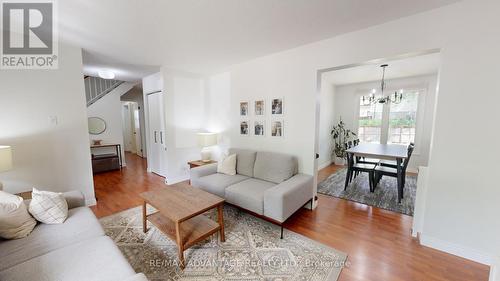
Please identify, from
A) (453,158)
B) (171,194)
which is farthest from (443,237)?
(171,194)

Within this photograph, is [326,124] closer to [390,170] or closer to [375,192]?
[390,170]

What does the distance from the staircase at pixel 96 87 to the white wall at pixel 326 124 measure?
568 centimetres

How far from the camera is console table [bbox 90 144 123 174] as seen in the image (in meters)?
4.89

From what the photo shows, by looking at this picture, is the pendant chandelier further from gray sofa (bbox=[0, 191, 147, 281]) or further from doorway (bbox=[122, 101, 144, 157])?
doorway (bbox=[122, 101, 144, 157])

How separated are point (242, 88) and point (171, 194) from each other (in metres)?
2.32

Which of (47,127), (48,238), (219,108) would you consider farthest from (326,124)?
(47,127)

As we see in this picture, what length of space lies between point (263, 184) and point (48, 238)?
2.24m

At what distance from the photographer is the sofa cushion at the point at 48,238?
4.48ft

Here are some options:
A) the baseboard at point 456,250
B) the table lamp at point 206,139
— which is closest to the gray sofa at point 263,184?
the table lamp at point 206,139

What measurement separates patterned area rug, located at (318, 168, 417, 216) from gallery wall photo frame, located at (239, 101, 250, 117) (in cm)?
205

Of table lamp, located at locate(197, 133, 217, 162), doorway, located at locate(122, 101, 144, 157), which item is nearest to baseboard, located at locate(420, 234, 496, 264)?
table lamp, located at locate(197, 133, 217, 162)

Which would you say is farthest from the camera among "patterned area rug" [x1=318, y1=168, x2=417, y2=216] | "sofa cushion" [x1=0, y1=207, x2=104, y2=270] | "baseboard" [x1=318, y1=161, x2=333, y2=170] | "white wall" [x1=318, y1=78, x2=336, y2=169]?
Result: "baseboard" [x1=318, y1=161, x2=333, y2=170]

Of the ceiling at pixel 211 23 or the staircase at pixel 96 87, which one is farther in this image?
the staircase at pixel 96 87

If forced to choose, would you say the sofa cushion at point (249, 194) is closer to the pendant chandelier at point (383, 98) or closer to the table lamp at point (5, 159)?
the table lamp at point (5, 159)
